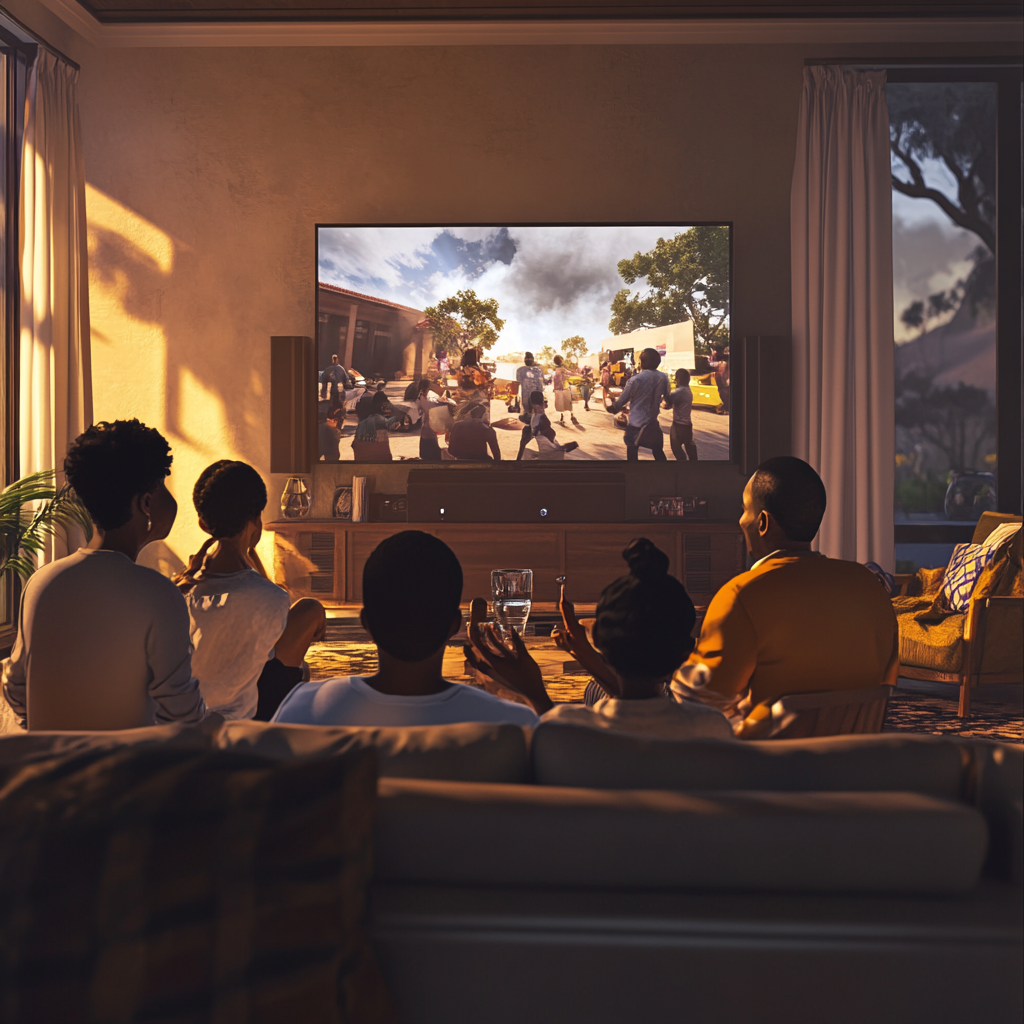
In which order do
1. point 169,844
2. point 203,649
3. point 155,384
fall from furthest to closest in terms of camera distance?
point 155,384
point 203,649
point 169,844

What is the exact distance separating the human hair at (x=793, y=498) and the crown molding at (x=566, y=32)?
→ 184 inches

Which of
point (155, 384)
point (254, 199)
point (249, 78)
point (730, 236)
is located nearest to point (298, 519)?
point (155, 384)

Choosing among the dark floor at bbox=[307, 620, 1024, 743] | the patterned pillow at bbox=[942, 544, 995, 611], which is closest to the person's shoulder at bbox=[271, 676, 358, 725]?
the dark floor at bbox=[307, 620, 1024, 743]

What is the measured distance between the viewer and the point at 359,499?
5637 millimetres

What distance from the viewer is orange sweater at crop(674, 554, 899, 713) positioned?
5.51 feet

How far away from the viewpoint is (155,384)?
5883 mm

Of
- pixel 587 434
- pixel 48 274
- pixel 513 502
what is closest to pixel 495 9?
pixel 587 434

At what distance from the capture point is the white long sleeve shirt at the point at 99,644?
1.44m

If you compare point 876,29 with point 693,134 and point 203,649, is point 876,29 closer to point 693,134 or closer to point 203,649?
point 693,134

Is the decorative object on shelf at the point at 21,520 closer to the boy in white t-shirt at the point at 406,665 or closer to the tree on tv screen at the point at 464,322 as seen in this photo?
the tree on tv screen at the point at 464,322

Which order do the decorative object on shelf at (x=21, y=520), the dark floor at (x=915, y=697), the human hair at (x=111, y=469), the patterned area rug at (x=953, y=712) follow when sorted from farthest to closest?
the decorative object on shelf at (x=21, y=520) < the patterned area rug at (x=953, y=712) < the dark floor at (x=915, y=697) < the human hair at (x=111, y=469)

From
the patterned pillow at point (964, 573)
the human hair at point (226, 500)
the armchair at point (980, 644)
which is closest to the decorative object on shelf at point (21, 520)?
the human hair at point (226, 500)

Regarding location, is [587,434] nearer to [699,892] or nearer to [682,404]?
[682,404]

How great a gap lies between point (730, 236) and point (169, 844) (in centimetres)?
543
